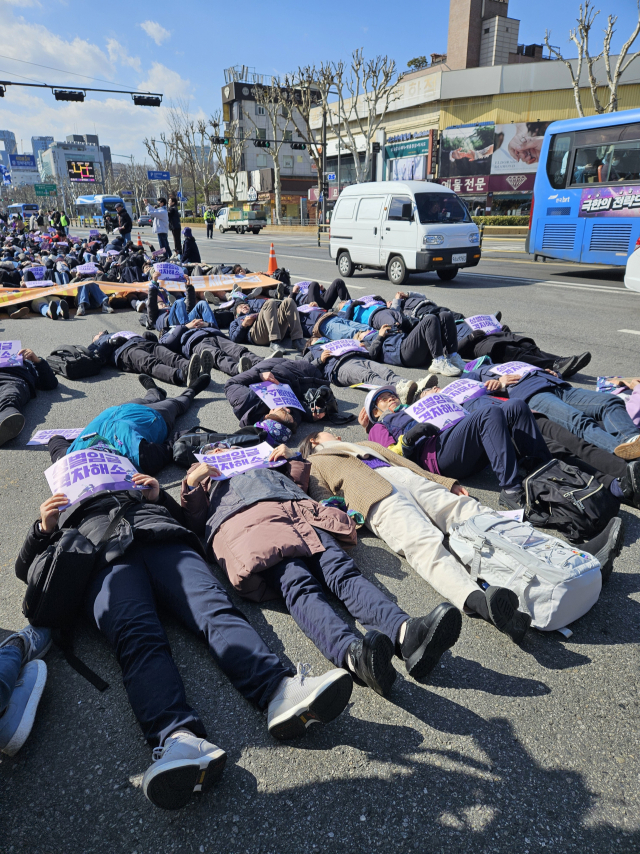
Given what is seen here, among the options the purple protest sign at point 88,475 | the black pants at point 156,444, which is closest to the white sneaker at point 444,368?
the black pants at point 156,444

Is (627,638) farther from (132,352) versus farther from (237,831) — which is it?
(132,352)

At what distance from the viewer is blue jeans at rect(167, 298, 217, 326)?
29.7 feet

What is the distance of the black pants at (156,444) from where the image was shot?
12.9 ft

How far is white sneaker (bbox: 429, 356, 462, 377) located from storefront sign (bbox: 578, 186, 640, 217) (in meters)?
9.24

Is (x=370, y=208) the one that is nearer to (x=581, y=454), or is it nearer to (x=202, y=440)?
(x=202, y=440)

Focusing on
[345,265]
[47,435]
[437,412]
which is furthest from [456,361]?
[345,265]

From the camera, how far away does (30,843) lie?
1.79 m

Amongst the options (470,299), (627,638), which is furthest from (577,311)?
(627,638)

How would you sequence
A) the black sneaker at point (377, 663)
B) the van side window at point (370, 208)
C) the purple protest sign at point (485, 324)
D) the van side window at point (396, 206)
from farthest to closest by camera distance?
the van side window at point (370, 208) → the van side window at point (396, 206) → the purple protest sign at point (485, 324) → the black sneaker at point (377, 663)

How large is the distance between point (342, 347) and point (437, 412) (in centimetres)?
284

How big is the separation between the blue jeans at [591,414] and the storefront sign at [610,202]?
34.5ft

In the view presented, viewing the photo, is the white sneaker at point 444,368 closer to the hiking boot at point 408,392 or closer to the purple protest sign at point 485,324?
the purple protest sign at point 485,324

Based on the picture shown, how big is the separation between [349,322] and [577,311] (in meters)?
4.92

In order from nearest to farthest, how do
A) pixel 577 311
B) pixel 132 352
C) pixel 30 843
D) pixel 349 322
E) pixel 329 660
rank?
pixel 30 843
pixel 329 660
pixel 132 352
pixel 349 322
pixel 577 311
